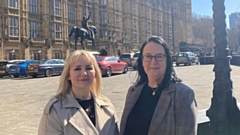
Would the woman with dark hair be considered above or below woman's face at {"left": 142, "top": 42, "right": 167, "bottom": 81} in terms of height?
below

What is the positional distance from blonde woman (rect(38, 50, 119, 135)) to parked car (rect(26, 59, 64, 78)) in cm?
1871

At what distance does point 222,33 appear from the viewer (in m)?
3.91

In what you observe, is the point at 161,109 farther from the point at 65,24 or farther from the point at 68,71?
the point at 65,24

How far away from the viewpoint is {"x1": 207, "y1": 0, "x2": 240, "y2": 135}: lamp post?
12.7 feet

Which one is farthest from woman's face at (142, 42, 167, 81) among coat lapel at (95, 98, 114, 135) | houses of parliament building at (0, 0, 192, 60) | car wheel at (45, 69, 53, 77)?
car wheel at (45, 69, 53, 77)

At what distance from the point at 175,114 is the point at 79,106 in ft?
2.46

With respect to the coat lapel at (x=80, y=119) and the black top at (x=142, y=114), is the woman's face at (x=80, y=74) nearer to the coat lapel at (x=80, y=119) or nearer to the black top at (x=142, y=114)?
the coat lapel at (x=80, y=119)

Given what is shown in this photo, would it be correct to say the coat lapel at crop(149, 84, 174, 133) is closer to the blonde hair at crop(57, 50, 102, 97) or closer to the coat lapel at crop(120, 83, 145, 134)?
the coat lapel at crop(120, 83, 145, 134)

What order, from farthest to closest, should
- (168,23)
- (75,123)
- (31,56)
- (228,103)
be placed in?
(168,23)
(31,56)
(228,103)
(75,123)

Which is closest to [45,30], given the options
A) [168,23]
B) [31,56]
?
[31,56]

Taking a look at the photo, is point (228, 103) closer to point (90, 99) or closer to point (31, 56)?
point (90, 99)

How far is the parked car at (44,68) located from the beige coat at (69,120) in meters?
18.9

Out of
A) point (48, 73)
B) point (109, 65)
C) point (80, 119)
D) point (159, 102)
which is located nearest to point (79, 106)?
point (80, 119)

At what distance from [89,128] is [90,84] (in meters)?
0.40
